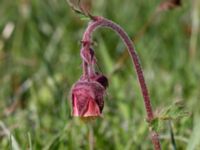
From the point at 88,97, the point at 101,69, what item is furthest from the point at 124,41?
the point at 101,69

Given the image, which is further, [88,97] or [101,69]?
[101,69]

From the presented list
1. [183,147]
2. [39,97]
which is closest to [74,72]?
[39,97]

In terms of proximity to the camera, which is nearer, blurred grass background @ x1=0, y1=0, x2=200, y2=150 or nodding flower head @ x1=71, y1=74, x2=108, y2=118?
nodding flower head @ x1=71, y1=74, x2=108, y2=118

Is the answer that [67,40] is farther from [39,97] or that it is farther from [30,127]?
[30,127]

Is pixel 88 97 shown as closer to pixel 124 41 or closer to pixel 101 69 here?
pixel 124 41
